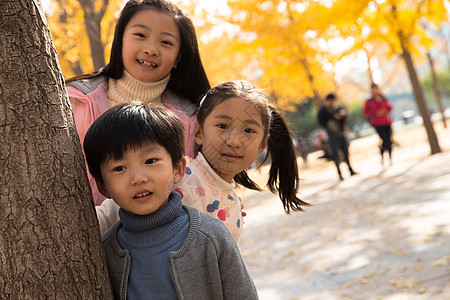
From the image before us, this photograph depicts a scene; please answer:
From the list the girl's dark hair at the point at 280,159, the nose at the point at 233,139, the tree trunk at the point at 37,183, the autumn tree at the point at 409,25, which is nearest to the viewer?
the tree trunk at the point at 37,183

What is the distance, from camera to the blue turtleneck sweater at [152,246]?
1.48 meters

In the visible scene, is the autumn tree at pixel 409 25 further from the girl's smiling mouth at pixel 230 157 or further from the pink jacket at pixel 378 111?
the girl's smiling mouth at pixel 230 157

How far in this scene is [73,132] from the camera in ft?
4.91

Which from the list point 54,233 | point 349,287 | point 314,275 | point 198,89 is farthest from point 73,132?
point 314,275

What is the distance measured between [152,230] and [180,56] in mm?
1119

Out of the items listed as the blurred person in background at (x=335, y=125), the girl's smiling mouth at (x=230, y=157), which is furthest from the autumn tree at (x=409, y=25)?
the girl's smiling mouth at (x=230, y=157)

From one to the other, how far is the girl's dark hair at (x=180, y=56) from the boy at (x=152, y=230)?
854mm

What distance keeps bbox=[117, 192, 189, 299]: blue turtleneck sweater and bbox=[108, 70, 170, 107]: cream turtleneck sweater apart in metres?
0.87

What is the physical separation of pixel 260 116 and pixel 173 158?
599 mm

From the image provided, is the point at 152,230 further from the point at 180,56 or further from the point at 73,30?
the point at 73,30

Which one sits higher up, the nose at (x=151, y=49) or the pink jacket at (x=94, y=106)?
the nose at (x=151, y=49)

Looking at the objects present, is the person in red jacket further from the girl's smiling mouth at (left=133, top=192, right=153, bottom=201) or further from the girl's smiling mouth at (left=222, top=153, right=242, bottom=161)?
the girl's smiling mouth at (left=133, top=192, right=153, bottom=201)

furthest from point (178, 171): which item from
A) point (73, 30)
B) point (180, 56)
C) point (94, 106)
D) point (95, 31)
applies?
point (73, 30)

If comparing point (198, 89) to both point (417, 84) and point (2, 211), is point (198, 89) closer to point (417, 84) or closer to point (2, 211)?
point (2, 211)
